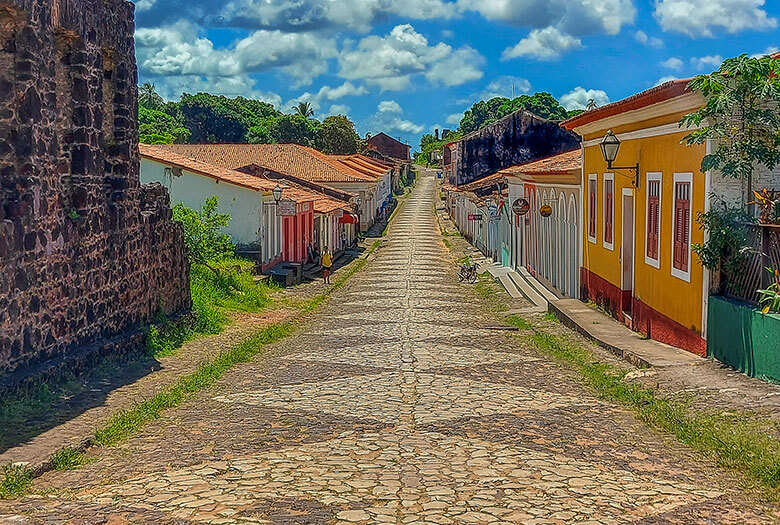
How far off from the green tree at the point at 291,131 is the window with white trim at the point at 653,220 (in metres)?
76.7

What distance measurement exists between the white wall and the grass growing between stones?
14.1m

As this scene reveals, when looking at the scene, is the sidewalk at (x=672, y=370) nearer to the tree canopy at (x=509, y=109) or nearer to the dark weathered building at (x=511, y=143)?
the dark weathered building at (x=511, y=143)

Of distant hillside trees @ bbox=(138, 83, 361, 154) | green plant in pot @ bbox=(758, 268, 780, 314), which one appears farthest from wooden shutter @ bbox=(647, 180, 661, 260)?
distant hillside trees @ bbox=(138, 83, 361, 154)

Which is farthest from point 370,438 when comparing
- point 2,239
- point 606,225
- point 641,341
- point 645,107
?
point 606,225

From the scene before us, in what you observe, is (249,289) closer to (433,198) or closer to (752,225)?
(752,225)

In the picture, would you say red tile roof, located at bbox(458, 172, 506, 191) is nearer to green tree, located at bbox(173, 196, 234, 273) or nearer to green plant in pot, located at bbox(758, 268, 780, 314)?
green tree, located at bbox(173, 196, 234, 273)

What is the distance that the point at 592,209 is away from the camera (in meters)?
18.0

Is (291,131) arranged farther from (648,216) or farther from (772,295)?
(772,295)

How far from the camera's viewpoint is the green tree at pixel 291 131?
89.8 m

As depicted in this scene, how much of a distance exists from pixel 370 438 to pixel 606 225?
9.80m

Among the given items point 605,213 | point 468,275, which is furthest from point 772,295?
point 468,275

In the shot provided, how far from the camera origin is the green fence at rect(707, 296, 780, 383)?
8938mm

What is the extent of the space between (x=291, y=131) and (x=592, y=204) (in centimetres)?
7374

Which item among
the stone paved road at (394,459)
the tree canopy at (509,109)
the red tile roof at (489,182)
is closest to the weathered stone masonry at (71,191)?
the stone paved road at (394,459)
